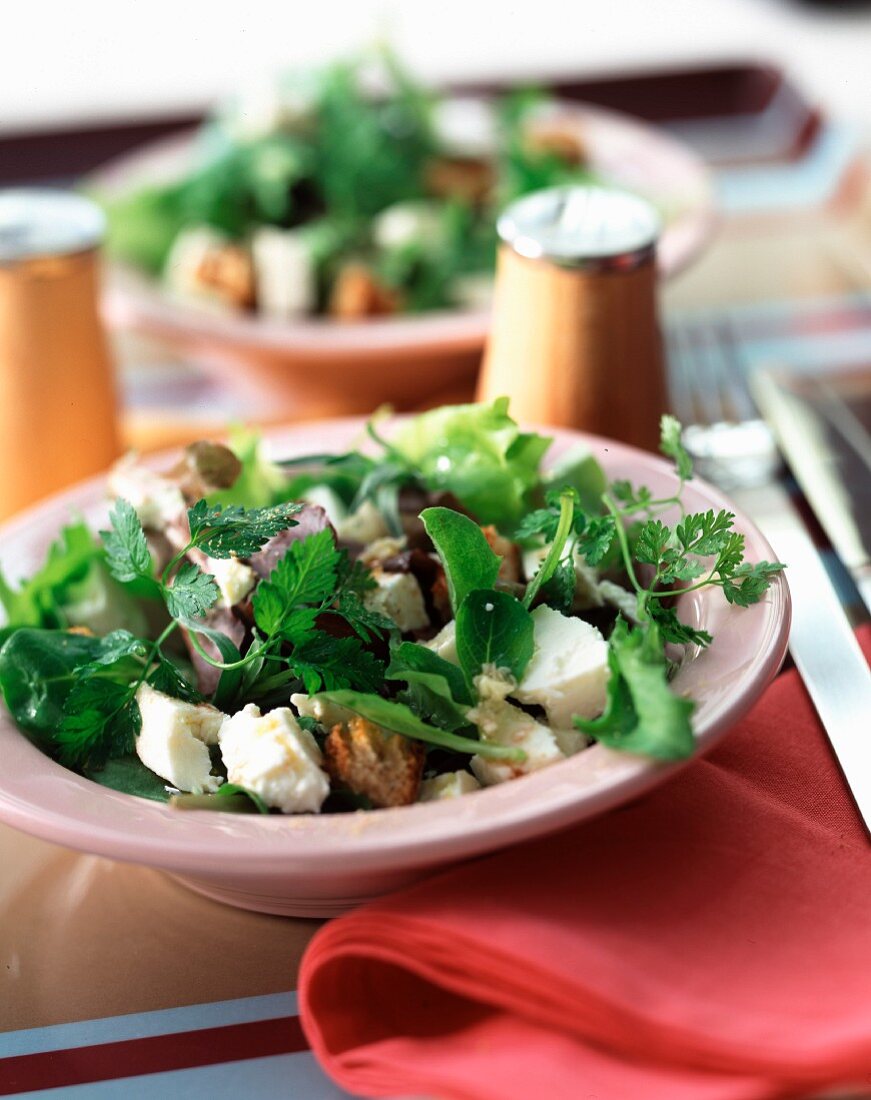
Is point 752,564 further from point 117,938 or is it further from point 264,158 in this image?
point 264,158

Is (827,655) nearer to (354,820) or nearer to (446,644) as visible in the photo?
(446,644)

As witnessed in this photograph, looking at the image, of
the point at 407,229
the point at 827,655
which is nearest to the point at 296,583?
the point at 827,655

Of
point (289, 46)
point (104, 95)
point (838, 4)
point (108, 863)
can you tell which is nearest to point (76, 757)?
point (108, 863)

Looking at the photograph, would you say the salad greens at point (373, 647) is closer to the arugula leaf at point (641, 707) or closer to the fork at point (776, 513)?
the arugula leaf at point (641, 707)

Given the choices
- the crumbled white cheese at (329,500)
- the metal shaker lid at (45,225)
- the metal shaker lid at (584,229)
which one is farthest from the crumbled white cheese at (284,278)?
the crumbled white cheese at (329,500)

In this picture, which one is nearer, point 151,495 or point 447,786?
point 447,786
